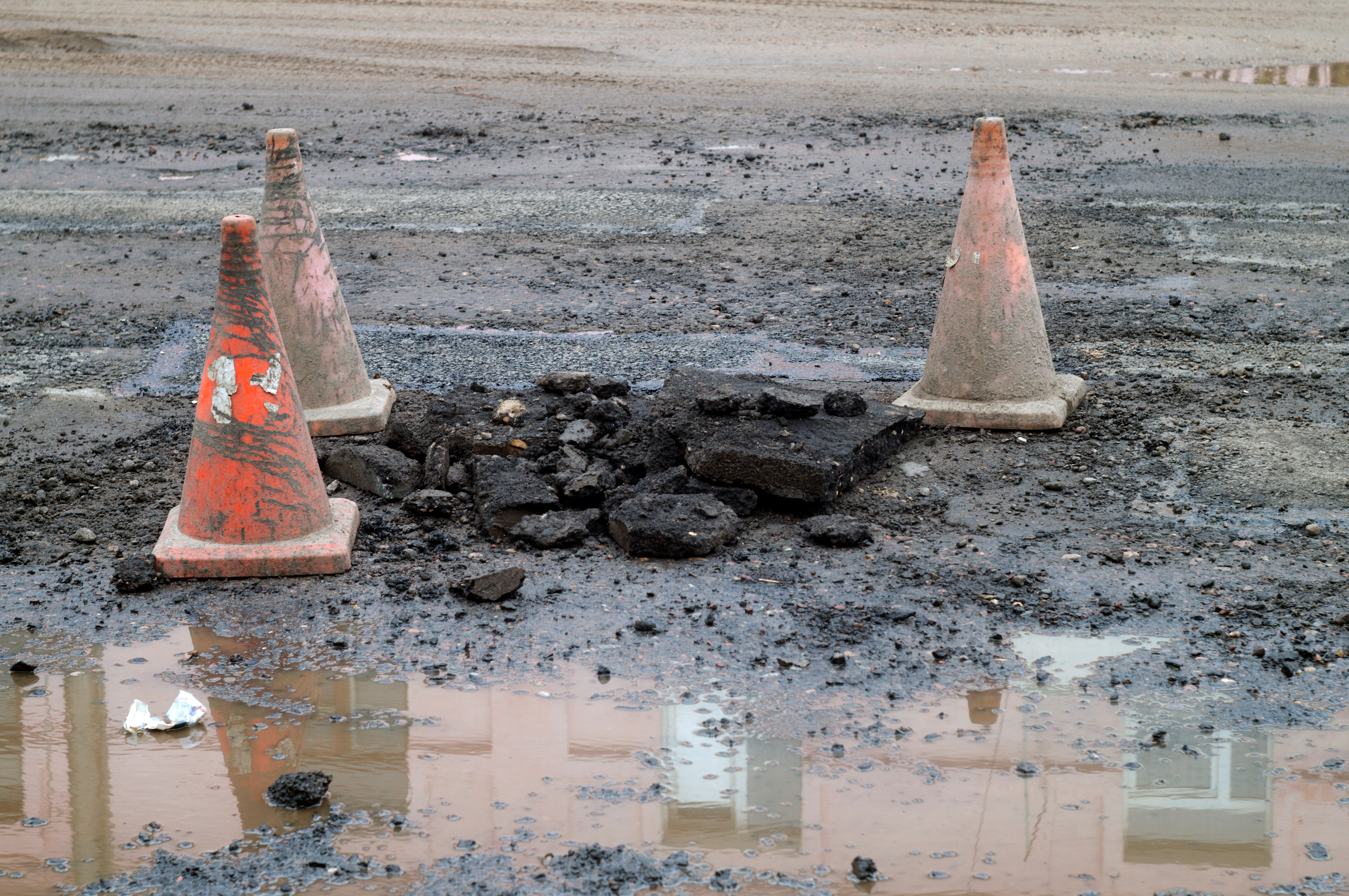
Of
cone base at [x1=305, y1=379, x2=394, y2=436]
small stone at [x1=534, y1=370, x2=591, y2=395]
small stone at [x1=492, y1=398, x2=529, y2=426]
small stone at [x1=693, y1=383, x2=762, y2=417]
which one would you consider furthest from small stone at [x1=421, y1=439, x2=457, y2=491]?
small stone at [x1=693, y1=383, x2=762, y2=417]

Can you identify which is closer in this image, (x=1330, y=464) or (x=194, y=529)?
(x=194, y=529)

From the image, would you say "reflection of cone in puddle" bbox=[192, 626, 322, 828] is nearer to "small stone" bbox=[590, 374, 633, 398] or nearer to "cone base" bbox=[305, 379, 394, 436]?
"cone base" bbox=[305, 379, 394, 436]

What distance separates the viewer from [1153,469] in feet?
14.9

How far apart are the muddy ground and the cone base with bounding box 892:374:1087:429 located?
76 mm

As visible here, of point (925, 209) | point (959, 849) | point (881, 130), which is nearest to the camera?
point (959, 849)

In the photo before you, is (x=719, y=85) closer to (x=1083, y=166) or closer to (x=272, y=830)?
(x=1083, y=166)

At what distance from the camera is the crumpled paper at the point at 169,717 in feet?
9.86

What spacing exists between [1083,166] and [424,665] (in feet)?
25.6

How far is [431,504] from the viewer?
4.17 meters

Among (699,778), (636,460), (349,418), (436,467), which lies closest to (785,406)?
(636,460)

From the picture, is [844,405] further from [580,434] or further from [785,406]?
[580,434]

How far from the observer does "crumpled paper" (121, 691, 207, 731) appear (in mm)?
3004

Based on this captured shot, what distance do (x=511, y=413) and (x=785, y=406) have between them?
107 centimetres

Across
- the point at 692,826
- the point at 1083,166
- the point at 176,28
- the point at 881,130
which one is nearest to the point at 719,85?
the point at 881,130
